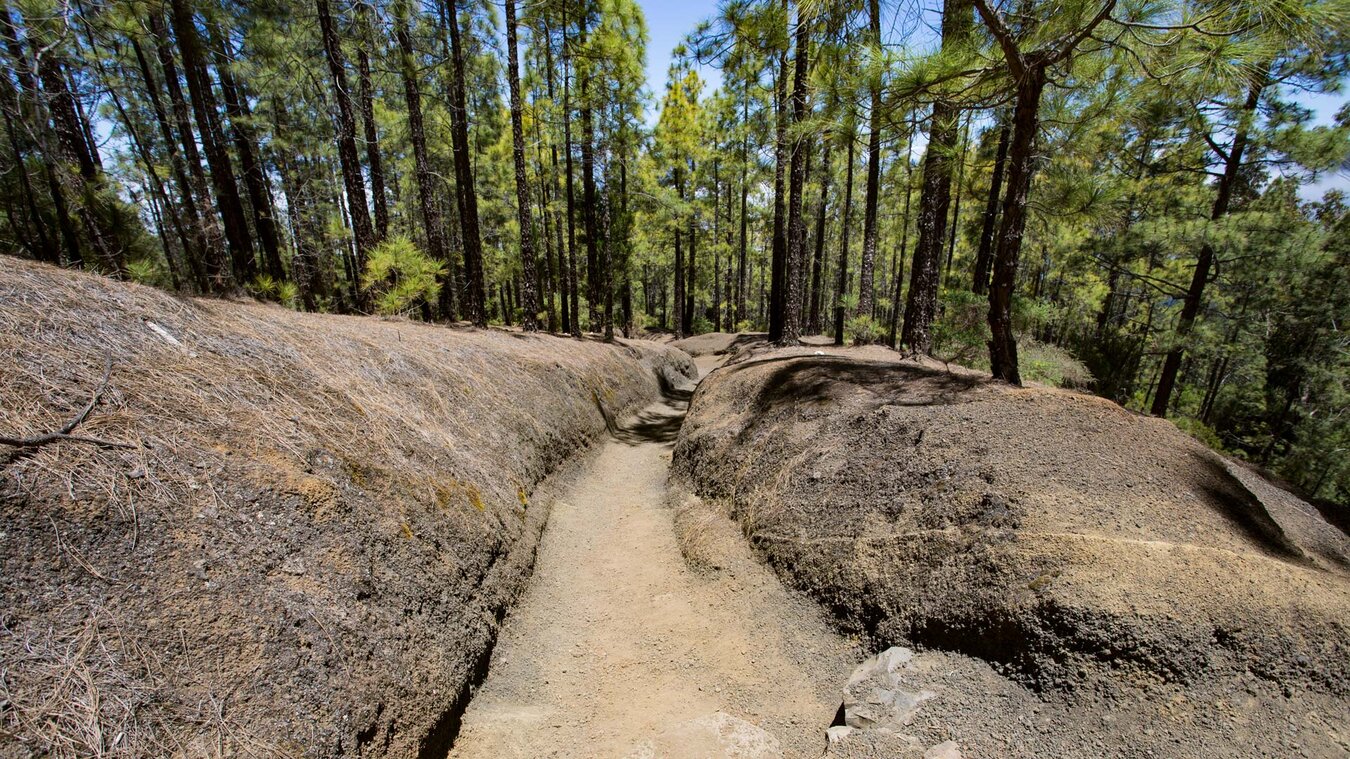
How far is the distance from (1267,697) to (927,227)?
9286mm

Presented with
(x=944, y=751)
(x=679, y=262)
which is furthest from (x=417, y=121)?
(x=679, y=262)

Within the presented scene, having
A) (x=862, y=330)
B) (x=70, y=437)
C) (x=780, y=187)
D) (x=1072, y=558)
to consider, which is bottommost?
(x=1072, y=558)

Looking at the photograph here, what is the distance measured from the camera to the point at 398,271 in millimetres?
10102

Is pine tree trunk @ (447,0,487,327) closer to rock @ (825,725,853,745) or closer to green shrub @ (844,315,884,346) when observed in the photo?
green shrub @ (844,315,884,346)

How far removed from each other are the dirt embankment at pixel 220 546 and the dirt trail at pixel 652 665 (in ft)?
1.23

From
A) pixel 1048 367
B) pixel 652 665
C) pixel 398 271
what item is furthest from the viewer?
pixel 398 271

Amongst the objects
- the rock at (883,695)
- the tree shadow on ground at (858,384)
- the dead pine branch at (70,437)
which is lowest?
the rock at (883,695)

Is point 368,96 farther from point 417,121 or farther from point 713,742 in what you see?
point 713,742

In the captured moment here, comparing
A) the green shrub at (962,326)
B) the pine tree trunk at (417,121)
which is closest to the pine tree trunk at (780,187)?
the green shrub at (962,326)

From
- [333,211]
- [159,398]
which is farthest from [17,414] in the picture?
[333,211]

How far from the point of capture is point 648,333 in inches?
1214

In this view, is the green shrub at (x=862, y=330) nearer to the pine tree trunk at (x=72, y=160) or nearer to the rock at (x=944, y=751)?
the rock at (x=944, y=751)

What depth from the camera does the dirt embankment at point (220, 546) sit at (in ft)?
6.07

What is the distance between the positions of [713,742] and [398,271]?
34.4 feet
